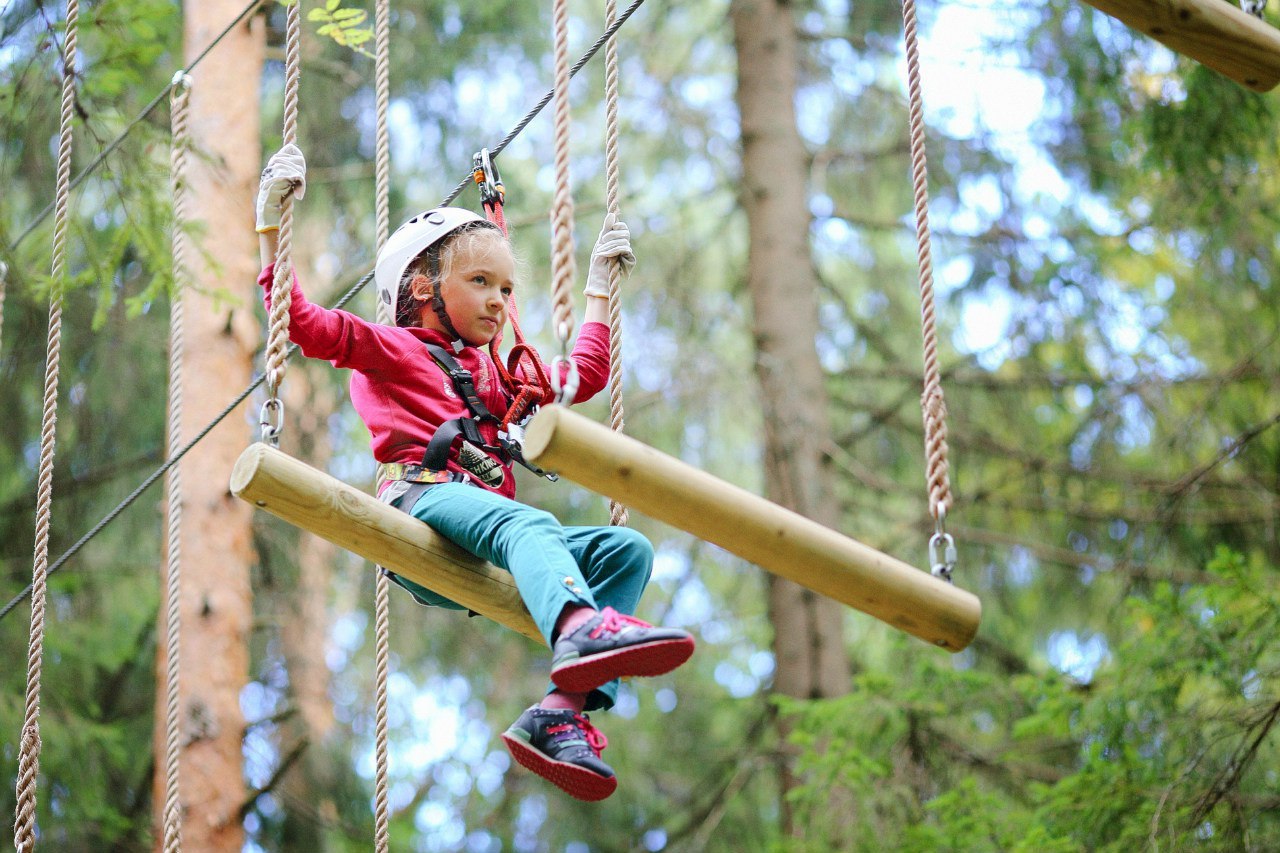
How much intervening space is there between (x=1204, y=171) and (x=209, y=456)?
176 inches

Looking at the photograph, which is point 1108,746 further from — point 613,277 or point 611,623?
point 611,623

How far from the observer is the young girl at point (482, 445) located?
309 centimetres

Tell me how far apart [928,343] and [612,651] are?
98cm

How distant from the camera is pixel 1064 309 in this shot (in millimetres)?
8289

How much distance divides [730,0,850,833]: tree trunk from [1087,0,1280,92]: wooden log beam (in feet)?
14.2

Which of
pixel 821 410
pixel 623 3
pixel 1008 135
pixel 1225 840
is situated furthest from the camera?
pixel 623 3

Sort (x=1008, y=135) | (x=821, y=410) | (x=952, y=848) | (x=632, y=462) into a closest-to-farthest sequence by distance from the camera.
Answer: (x=632, y=462)
(x=952, y=848)
(x=821, y=410)
(x=1008, y=135)

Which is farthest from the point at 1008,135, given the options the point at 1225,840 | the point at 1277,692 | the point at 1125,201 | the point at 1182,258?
the point at 1225,840

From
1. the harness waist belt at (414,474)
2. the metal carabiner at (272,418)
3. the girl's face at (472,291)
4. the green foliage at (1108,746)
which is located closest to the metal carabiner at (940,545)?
the harness waist belt at (414,474)

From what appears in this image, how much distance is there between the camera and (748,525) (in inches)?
114

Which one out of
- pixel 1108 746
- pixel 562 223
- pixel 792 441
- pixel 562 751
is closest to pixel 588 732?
pixel 562 751

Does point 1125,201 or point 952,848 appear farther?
point 1125,201

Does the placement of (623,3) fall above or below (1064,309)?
above

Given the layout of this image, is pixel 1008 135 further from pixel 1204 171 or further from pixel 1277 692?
pixel 1277 692
